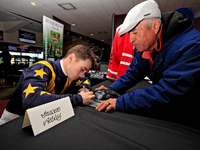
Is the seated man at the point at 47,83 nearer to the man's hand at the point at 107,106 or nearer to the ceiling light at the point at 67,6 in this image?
the man's hand at the point at 107,106

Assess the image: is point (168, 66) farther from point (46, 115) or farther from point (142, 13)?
point (46, 115)

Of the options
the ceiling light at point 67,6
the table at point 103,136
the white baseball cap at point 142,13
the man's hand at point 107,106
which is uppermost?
the ceiling light at point 67,6

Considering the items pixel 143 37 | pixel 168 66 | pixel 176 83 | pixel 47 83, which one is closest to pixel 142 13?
pixel 143 37

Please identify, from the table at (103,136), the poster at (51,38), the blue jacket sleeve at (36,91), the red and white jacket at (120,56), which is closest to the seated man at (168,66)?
the table at (103,136)

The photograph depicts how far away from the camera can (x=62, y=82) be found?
1102 mm

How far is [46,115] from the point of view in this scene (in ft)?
1.68

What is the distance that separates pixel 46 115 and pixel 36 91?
267mm

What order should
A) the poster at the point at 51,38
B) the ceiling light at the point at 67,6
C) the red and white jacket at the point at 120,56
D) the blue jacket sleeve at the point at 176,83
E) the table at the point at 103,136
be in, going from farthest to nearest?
the ceiling light at the point at 67,6
the poster at the point at 51,38
the red and white jacket at the point at 120,56
the blue jacket sleeve at the point at 176,83
the table at the point at 103,136

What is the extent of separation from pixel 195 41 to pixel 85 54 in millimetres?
767

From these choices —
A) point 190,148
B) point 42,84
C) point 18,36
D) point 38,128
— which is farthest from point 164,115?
point 18,36

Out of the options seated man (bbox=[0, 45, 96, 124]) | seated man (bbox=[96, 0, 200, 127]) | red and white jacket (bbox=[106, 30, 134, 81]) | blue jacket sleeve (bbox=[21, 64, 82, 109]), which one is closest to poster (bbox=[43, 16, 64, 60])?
red and white jacket (bbox=[106, 30, 134, 81])

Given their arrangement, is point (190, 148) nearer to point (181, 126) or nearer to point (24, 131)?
point (181, 126)

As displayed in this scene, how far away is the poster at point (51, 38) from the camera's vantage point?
291 cm

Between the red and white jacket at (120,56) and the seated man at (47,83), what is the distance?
754 mm
